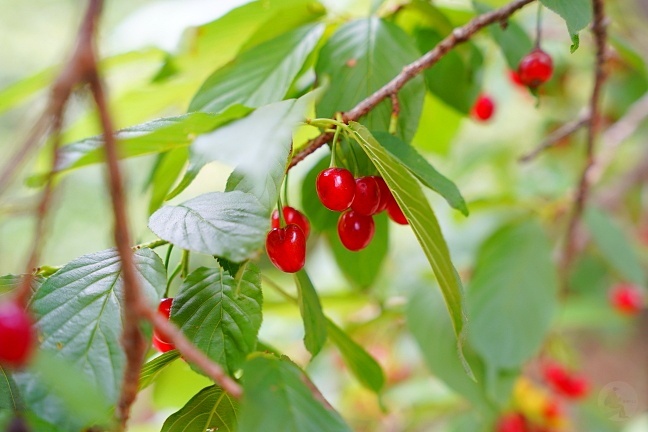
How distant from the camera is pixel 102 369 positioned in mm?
398

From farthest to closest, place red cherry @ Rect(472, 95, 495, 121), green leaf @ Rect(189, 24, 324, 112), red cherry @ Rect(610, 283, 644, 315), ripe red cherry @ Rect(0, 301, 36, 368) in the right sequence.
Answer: red cherry @ Rect(610, 283, 644, 315), red cherry @ Rect(472, 95, 495, 121), green leaf @ Rect(189, 24, 324, 112), ripe red cherry @ Rect(0, 301, 36, 368)

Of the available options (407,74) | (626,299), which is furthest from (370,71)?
(626,299)

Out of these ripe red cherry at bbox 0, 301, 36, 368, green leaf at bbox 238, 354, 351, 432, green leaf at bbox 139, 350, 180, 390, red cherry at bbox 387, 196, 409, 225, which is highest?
ripe red cherry at bbox 0, 301, 36, 368

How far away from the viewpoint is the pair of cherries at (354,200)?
20.0 inches

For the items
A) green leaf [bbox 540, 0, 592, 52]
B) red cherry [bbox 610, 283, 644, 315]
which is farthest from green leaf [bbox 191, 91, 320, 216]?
red cherry [bbox 610, 283, 644, 315]

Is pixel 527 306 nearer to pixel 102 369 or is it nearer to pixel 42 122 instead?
pixel 102 369

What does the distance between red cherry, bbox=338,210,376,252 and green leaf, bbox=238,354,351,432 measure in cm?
18

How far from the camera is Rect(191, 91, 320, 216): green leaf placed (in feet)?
1.11

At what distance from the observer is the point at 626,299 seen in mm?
1647

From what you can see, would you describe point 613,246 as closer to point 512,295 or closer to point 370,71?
point 512,295

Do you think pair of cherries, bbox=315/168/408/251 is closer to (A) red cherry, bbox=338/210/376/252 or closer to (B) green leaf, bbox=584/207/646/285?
(A) red cherry, bbox=338/210/376/252

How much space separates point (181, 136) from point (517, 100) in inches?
64.9

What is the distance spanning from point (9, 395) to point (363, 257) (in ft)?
1.58

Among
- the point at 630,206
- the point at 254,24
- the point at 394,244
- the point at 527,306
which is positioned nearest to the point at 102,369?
the point at 254,24
